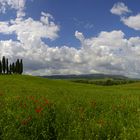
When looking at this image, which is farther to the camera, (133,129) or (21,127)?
(21,127)

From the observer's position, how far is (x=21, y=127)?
33.1 feet

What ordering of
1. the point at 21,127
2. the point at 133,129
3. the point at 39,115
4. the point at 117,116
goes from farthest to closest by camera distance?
1. the point at 117,116
2. the point at 39,115
3. the point at 21,127
4. the point at 133,129

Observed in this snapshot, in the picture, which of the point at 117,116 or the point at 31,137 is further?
the point at 117,116

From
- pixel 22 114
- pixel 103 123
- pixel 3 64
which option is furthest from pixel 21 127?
pixel 3 64

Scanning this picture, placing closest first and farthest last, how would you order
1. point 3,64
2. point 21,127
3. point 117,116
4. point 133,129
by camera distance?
1. point 133,129
2. point 21,127
3. point 117,116
4. point 3,64

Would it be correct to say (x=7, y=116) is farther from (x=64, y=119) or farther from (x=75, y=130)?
(x=75, y=130)

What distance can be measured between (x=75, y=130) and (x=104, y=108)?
199 inches

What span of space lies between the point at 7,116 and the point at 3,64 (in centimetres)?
13082

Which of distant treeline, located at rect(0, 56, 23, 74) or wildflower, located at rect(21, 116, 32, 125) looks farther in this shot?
distant treeline, located at rect(0, 56, 23, 74)

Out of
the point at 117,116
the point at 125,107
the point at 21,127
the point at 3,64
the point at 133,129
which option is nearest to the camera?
the point at 133,129

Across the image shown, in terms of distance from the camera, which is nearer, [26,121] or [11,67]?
[26,121]

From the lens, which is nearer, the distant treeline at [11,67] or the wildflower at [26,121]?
the wildflower at [26,121]

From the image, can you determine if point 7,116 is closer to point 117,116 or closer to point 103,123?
point 103,123

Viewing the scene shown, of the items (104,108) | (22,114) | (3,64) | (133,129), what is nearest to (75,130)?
(133,129)
